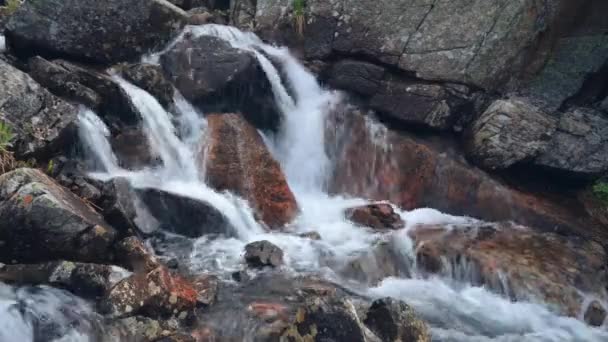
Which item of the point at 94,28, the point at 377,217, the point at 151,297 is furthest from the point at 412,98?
the point at 151,297

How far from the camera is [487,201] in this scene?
391 inches

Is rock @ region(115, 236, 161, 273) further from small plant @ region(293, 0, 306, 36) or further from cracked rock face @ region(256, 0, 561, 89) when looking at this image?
small plant @ region(293, 0, 306, 36)

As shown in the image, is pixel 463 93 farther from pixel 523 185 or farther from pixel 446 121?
pixel 523 185

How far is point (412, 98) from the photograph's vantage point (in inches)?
440

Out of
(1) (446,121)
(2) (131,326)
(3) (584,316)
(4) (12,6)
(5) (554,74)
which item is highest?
(4) (12,6)

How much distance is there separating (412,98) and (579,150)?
132 inches

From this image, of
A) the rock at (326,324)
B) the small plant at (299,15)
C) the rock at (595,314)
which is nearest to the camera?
the rock at (326,324)

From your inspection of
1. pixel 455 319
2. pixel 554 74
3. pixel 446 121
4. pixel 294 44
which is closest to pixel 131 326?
pixel 455 319

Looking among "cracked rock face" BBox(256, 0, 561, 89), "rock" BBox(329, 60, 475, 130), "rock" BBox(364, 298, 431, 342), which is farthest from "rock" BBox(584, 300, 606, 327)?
"cracked rock face" BBox(256, 0, 561, 89)

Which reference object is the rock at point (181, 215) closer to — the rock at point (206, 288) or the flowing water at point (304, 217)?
the flowing water at point (304, 217)

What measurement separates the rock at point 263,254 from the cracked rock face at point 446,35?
18.4 ft

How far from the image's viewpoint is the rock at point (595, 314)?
7.30 meters

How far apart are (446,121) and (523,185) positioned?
6.47 ft

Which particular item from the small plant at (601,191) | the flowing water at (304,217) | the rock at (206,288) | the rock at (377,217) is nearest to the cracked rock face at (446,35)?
the flowing water at (304,217)
